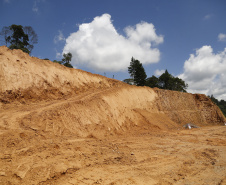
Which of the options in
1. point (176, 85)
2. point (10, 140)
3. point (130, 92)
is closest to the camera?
point (10, 140)

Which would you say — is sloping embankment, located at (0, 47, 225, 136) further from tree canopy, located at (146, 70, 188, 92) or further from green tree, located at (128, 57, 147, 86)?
tree canopy, located at (146, 70, 188, 92)

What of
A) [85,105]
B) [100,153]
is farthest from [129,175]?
[85,105]

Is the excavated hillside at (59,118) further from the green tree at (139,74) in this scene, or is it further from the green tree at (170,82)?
the green tree at (170,82)

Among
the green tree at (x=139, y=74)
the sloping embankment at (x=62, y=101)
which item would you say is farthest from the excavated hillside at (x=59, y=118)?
the green tree at (x=139, y=74)

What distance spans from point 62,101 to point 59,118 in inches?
93.3

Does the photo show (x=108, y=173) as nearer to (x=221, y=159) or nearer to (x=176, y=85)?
(x=221, y=159)

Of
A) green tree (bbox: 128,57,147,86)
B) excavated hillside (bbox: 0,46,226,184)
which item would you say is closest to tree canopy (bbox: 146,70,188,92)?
green tree (bbox: 128,57,147,86)

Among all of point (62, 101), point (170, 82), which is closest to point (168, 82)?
point (170, 82)

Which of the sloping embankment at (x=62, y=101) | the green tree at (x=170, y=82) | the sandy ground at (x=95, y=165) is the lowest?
the sandy ground at (x=95, y=165)

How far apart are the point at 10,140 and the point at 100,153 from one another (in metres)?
3.21

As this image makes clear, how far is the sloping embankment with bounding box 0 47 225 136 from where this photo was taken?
26.3 feet

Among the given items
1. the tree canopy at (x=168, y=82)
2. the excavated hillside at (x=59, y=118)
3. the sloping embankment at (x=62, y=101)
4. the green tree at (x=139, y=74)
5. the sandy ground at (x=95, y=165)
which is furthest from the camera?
the tree canopy at (x=168, y=82)

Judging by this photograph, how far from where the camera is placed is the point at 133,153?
21.1ft

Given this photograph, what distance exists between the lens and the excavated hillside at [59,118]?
434 centimetres
